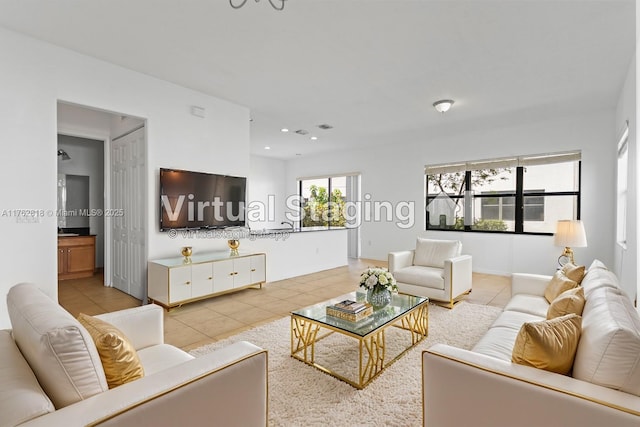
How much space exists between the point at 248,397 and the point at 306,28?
9.02ft

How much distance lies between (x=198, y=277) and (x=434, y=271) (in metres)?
2.99

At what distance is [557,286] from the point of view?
2547mm

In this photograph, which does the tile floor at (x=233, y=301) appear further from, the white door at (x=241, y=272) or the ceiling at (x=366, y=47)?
the ceiling at (x=366, y=47)

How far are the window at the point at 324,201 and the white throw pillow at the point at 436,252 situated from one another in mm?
3966

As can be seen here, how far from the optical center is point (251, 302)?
13.1 ft

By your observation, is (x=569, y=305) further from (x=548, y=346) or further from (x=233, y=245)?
(x=233, y=245)

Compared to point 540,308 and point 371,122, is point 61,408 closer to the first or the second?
point 540,308

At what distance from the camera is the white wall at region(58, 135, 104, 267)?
5.77 metres

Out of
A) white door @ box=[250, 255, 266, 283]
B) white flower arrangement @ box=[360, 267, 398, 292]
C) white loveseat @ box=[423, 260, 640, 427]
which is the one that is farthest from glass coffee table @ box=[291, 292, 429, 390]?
white door @ box=[250, 255, 266, 283]

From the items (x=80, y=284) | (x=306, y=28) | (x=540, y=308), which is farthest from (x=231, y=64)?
(x=80, y=284)

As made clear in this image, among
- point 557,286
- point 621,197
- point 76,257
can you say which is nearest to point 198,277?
point 76,257

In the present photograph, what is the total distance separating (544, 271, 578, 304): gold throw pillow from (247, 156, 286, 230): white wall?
22.1 ft

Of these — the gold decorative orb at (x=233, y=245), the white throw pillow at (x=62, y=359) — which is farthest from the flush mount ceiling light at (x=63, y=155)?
the white throw pillow at (x=62, y=359)

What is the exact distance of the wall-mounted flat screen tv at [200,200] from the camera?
393 centimetres
